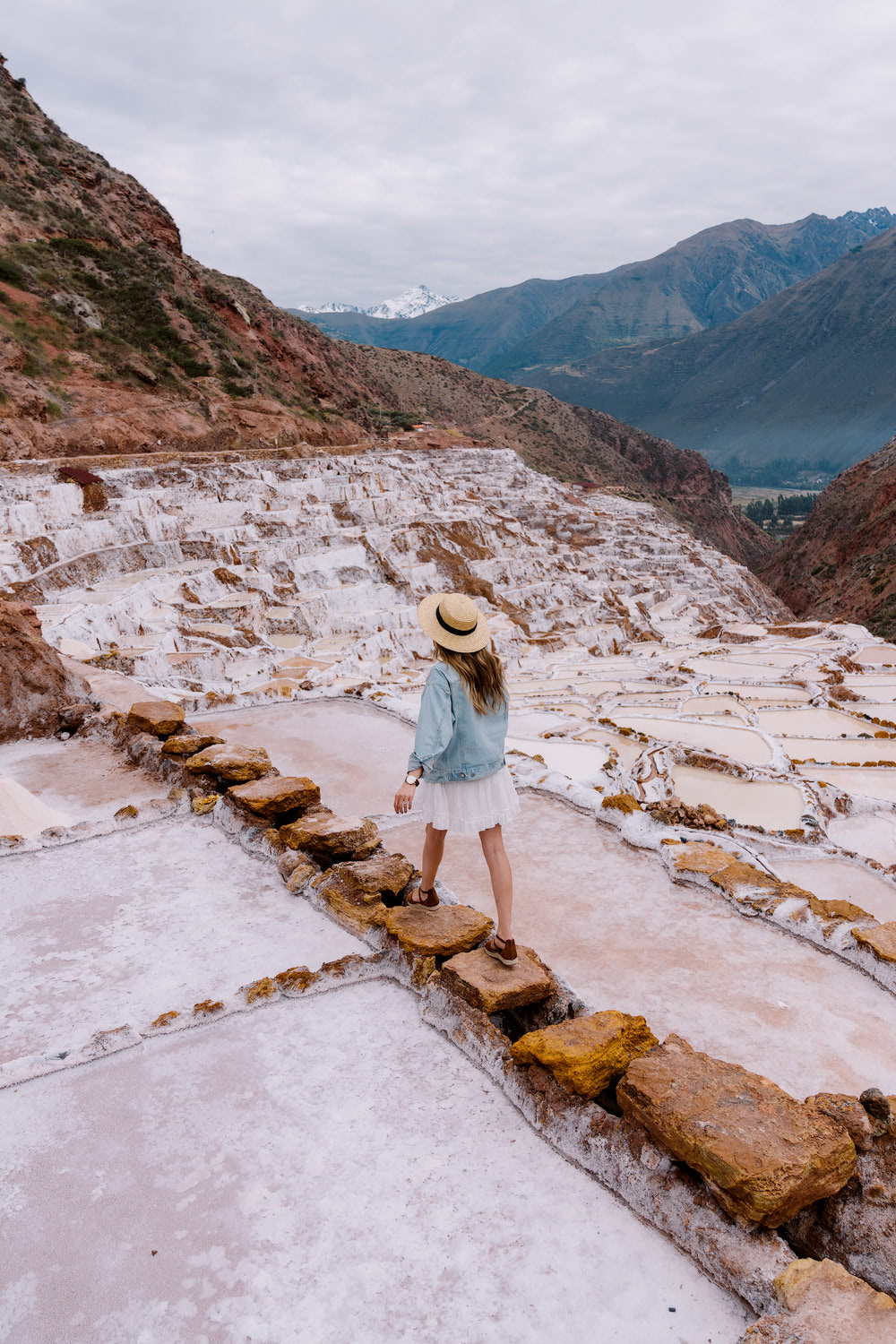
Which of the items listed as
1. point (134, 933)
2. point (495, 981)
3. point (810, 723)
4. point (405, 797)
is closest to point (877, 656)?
point (810, 723)

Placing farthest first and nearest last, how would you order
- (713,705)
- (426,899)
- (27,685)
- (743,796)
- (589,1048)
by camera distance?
(713,705) → (743,796) → (27,685) → (426,899) → (589,1048)

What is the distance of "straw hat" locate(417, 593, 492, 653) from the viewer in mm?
3645

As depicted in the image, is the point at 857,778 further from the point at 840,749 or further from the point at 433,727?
the point at 433,727

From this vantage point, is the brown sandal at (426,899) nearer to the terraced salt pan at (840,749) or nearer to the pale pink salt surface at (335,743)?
the pale pink salt surface at (335,743)

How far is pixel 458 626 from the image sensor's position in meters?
3.68

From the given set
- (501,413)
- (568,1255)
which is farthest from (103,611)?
(501,413)

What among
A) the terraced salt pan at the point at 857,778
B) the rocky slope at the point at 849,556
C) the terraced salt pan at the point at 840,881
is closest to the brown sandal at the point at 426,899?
the terraced salt pan at the point at 840,881

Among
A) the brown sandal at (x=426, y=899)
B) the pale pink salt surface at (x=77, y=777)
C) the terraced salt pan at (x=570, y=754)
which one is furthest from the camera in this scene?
the terraced salt pan at (x=570, y=754)

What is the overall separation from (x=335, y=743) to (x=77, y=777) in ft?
7.67

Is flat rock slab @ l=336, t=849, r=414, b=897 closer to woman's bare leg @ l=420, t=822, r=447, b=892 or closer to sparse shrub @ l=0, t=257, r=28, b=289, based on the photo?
woman's bare leg @ l=420, t=822, r=447, b=892

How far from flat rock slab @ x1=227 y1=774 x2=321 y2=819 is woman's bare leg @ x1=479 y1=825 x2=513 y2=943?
208cm

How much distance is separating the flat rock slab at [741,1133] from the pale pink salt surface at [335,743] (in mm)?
3539

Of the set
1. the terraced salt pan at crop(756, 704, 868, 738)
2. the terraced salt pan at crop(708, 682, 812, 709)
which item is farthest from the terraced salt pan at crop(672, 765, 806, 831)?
the terraced salt pan at crop(708, 682, 812, 709)

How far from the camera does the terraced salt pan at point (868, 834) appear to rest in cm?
1004
